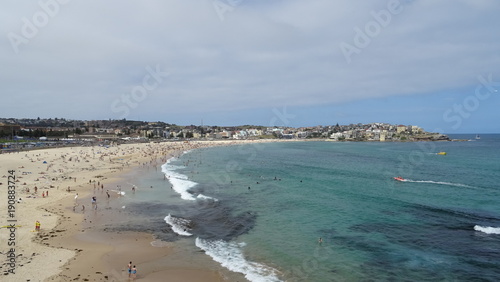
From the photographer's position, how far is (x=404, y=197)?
31.6 metres

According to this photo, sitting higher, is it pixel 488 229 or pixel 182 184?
pixel 488 229

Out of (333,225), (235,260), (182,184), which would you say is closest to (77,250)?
(235,260)

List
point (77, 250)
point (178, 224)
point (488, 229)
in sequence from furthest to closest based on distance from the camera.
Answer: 1. point (178, 224)
2. point (488, 229)
3. point (77, 250)

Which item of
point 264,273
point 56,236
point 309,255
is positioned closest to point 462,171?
point 309,255

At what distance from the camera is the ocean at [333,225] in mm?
15609

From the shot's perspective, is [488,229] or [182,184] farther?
[182,184]

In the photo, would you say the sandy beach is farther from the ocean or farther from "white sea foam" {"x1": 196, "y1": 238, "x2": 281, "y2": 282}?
the ocean

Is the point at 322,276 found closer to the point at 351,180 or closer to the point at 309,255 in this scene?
the point at 309,255

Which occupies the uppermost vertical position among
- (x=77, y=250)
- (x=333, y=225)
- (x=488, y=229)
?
(x=488, y=229)

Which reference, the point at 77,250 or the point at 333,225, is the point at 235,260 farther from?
the point at 333,225

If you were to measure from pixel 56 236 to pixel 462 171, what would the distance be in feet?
181

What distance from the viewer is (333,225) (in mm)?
22469

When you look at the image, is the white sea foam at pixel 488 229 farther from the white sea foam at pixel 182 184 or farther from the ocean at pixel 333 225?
the white sea foam at pixel 182 184

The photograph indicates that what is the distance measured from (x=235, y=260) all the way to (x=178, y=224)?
7.17 meters
